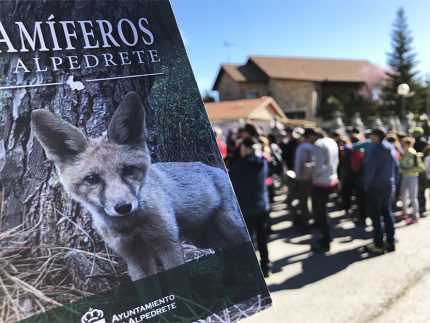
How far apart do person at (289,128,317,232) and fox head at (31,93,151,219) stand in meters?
4.67

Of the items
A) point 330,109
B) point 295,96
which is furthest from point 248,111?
point 295,96

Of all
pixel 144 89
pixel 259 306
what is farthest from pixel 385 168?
pixel 144 89

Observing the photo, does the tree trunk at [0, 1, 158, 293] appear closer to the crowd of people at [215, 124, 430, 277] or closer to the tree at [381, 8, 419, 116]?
the crowd of people at [215, 124, 430, 277]

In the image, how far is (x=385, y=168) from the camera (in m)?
5.63

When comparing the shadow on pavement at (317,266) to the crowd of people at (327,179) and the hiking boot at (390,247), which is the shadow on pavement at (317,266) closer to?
the crowd of people at (327,179)

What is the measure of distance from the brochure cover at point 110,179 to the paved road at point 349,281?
7.51ft

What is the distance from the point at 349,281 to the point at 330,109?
3536 cm

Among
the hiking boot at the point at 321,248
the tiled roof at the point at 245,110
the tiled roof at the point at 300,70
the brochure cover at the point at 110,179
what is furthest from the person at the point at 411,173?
the tiled roof at the point at 300,70

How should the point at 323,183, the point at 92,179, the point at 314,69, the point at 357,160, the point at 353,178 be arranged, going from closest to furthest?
the point at 92,179 → the point at 323,183 → the point at 357,160 → the point at 353,178 → the point at 314,69

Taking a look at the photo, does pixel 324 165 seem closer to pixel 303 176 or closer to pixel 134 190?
pixel 303 176

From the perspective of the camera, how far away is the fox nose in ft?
5.93

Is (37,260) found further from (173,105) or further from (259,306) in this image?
(259,306)

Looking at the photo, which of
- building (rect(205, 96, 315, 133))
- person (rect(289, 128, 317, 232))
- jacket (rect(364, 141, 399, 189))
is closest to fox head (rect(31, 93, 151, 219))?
jacket (rect(364, 141, 399, 189))

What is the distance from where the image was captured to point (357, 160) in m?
7.71
